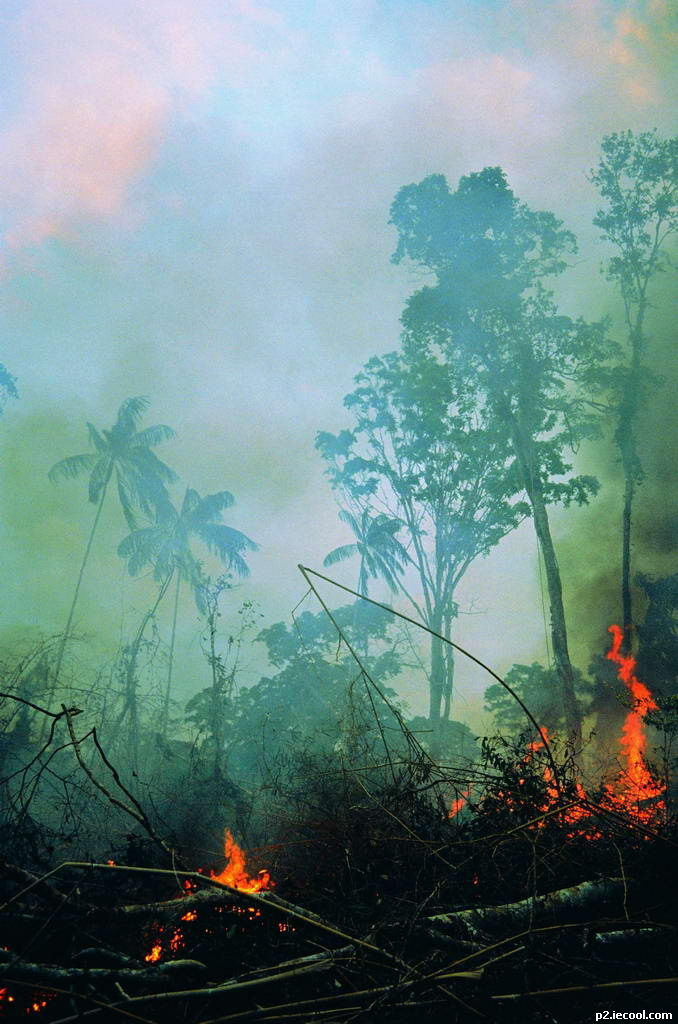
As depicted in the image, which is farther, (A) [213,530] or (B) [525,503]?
(A) [213,530]

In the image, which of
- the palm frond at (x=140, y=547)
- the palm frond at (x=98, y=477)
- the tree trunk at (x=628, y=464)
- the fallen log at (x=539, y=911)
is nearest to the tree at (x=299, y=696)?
the palm frond at (x=140, y=547)

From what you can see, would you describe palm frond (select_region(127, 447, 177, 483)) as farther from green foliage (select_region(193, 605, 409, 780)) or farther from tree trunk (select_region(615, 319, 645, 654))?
tree trunk (select_region(615, 319, 645, 654))

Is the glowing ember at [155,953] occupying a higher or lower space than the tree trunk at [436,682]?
lower

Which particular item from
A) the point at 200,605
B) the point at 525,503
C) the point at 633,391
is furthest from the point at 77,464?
the point at 633,391

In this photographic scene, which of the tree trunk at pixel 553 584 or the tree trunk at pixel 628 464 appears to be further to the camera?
the tree trunk at pixel 628 464

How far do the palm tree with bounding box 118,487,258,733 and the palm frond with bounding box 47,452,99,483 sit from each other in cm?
435

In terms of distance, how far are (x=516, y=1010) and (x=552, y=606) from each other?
1465cm

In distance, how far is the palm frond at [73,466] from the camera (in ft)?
87.9

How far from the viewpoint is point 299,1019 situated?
1.92 m

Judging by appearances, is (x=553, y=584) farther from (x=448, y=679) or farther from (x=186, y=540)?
(x=186, y=540)

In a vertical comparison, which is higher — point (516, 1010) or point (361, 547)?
point (361, 547)

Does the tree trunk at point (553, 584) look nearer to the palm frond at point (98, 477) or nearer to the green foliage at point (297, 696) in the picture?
the green foliage at point (297, 696)

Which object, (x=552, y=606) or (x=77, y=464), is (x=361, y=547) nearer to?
(x=552, y=606)

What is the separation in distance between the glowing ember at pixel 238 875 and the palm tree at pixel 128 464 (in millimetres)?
21351
